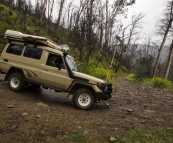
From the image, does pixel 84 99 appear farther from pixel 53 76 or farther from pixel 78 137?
pixel 78 137

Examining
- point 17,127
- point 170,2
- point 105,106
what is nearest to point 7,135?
point 17,127

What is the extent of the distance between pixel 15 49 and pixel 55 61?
2.01 metres

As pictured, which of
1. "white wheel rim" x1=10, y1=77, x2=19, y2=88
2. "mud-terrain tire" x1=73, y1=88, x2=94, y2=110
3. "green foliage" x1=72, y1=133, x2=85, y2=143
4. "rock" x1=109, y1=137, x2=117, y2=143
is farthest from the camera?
"white wheel rim" x1=10, y1=77, x2=19, y2=88

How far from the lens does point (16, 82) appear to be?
24.8 ft

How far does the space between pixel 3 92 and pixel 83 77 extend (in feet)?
11.2

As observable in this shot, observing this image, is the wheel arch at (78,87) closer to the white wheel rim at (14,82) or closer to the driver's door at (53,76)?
the driver's door at (53,76)

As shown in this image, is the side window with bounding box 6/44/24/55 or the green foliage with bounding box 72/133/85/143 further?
the side window with bounding box 6/44/24/55

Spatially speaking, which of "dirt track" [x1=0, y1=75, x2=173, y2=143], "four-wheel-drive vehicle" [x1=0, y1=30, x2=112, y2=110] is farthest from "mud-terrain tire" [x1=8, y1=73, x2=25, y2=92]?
"dirt track" [x1=0, y1=75, x2=173, y2=143]

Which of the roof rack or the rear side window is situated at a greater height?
the roof rack

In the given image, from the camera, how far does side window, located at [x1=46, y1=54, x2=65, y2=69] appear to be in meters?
6.94

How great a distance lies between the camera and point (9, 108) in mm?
5523

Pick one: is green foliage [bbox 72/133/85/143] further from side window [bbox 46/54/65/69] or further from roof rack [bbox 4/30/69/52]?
roof rack [bbox 4/30/69/52]

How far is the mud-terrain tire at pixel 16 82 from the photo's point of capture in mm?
7344

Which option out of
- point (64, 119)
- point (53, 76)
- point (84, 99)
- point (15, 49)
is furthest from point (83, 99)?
point (15, 49)
